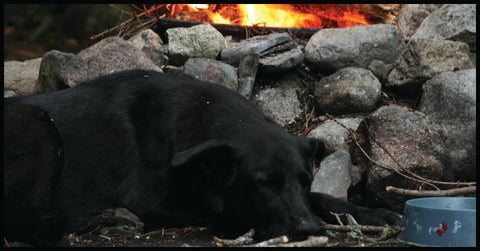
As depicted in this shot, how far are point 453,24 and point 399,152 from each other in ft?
7.90

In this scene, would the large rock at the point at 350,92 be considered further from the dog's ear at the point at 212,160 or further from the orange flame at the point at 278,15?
the dog's ear at the point at 212,160

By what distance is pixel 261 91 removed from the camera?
6047 mm

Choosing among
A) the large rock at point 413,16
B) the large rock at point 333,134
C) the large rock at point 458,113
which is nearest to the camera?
the large rock at point 458,113

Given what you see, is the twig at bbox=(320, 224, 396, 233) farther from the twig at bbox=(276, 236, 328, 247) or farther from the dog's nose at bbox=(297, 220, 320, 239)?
the twig at bbox=(276, 236, 328, 247)

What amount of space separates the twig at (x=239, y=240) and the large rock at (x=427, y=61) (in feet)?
10.9

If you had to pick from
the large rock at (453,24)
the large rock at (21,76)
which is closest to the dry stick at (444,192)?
the large rock at (453,24)

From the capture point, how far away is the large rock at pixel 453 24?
19.0 feet

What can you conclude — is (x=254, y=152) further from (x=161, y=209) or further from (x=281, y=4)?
(x=281, y=4)

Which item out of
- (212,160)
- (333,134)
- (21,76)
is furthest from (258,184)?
(21,76)

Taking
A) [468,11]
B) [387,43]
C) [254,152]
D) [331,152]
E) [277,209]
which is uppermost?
[468,11]

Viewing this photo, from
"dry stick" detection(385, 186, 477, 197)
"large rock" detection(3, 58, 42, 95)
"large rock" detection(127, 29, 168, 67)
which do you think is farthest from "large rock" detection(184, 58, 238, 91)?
"dry stick" detection(385, 186, 477, 197)

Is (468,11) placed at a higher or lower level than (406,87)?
higher
